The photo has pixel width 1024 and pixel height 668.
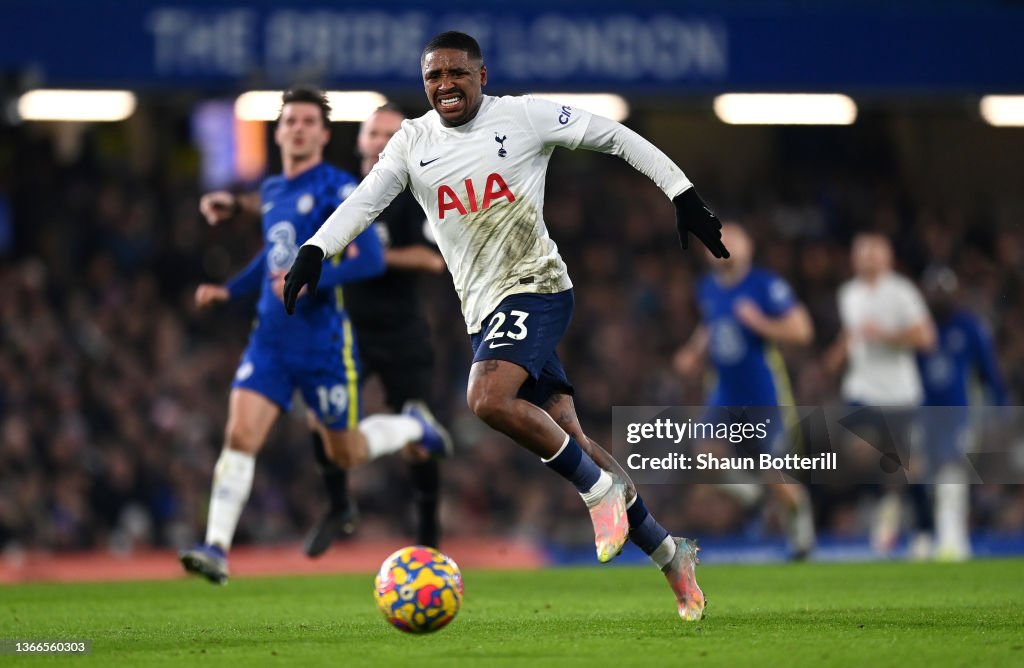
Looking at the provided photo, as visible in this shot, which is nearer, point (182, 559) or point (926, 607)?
point (926, 607)

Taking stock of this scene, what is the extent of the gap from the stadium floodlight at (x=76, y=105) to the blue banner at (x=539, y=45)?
1.37 metres

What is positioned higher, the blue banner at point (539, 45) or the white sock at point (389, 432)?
the blue banner at point (539, 45)

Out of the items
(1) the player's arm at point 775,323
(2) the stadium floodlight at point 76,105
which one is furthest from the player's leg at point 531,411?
(2) the stadium floodlight at point 76,105

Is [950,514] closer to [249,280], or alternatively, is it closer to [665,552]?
[249,280]

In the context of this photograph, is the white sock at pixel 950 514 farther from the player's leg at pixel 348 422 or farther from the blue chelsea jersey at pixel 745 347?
the player's leg at pixel 348 422

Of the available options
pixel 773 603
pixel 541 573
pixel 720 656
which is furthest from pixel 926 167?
pixel 720 656

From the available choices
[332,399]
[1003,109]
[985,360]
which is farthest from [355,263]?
[1003,109]

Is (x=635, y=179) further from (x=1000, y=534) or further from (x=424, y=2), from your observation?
(x=1000, y=534)

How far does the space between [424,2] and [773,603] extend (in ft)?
31.7

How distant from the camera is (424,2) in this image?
641 inches

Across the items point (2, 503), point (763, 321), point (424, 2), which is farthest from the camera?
point (424, 2)

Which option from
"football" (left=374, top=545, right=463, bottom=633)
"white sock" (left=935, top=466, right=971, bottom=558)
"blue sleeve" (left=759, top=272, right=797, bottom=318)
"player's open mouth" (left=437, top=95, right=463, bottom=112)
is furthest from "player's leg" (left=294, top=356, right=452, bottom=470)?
"white sock" (left=935, top=466, right=971, bottom=558)

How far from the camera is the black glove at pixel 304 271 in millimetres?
6555

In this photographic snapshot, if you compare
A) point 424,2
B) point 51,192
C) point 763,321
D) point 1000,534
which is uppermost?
point 424,2
